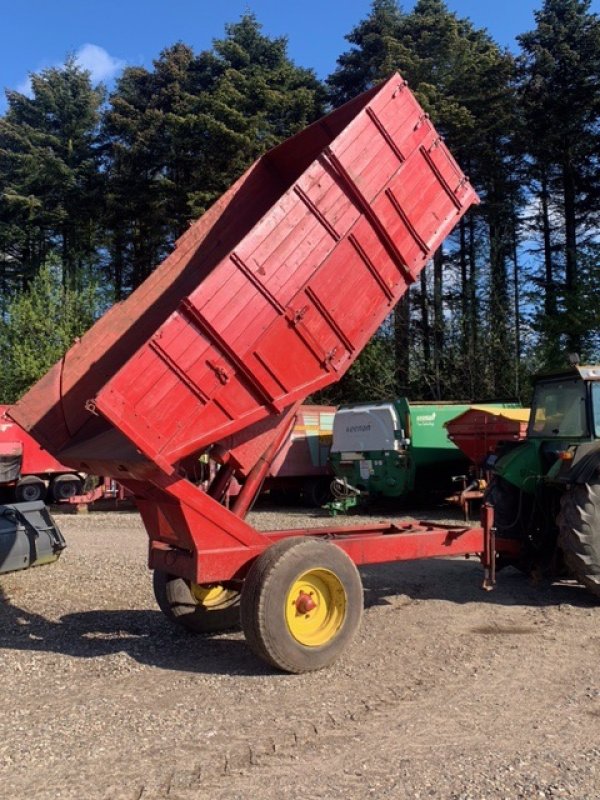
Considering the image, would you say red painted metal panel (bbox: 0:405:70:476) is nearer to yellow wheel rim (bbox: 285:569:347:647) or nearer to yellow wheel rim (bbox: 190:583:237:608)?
yellow wheel rim (bbox: 190:583:237:608)

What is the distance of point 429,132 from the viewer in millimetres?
6102

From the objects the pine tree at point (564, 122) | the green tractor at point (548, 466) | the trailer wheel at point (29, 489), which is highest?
the pine tree at point (564, 122)

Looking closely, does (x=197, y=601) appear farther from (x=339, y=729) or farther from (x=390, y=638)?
(x=339, y=729)

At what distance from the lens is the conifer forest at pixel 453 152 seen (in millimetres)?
27922

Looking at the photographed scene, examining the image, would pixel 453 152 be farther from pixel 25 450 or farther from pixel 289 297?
pixel 289 297

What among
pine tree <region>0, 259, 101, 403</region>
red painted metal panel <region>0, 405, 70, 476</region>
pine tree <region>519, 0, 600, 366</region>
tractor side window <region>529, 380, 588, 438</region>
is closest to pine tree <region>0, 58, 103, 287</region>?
pine tree <region>0, 259, 101, 403</region>

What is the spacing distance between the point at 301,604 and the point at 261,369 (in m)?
1.78

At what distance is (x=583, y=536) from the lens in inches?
266

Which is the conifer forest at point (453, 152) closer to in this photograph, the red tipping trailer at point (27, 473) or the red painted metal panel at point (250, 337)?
the red tipping trailer at point (27, 473)

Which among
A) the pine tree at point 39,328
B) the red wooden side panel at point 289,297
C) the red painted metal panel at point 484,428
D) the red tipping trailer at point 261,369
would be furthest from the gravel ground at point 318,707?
the pine tree at point 39,328

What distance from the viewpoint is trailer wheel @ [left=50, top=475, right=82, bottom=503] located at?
19328 millimetres

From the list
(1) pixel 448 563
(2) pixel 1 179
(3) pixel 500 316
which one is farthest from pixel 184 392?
(2) pixel 1 179

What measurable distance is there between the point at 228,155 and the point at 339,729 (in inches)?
1085

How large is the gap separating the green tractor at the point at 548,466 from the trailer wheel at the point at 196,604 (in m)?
3.07
